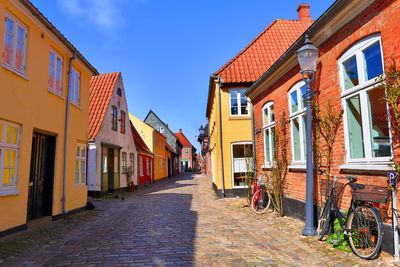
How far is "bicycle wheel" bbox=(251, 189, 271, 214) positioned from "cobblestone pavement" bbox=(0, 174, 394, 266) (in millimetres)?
799

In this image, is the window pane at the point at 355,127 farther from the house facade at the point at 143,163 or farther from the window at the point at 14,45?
the house facade at the point at 143,163

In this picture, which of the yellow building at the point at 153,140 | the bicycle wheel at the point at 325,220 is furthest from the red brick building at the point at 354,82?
the yellow building at the point at 153,140

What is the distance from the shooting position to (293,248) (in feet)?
20.1

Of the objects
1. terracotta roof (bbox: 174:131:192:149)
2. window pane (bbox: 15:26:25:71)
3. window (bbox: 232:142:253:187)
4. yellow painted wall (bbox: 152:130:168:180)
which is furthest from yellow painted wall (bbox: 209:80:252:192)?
terracotta roof (bbox: 174:131:192:149)

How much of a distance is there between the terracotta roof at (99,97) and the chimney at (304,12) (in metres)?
11.8

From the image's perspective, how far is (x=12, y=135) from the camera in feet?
25.4

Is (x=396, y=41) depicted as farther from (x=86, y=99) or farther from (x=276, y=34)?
(x=276, y=34)

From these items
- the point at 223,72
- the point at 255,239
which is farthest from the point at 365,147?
the point at 223,72

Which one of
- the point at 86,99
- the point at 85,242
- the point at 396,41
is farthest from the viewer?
the point at 86,99

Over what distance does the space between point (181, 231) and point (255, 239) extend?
1.82 metres

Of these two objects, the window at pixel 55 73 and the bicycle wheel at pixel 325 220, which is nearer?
the bicycle wheel at pixel 325 220

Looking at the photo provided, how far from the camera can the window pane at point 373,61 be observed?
541cm

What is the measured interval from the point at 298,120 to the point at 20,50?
712cm

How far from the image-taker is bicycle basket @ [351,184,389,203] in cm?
482
